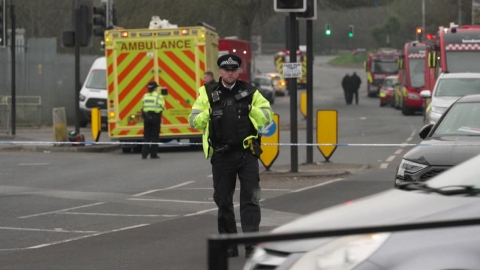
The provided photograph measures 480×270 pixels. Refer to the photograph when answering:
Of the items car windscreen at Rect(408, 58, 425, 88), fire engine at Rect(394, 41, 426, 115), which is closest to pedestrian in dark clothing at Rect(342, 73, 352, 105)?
fire engine at Rect(394, 41, 426, 115)

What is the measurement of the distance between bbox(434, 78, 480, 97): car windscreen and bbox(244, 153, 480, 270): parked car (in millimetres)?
18337

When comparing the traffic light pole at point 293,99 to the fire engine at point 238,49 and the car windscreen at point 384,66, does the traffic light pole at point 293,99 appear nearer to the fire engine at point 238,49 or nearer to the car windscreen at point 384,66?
the fire engine at point 238,49

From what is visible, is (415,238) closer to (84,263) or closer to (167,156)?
(84,263)

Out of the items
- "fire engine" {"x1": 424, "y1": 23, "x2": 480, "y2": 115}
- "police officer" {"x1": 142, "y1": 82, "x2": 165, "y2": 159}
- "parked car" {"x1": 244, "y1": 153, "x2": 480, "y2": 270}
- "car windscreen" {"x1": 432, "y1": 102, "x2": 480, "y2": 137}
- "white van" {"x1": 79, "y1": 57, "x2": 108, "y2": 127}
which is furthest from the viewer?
"white van" {"x1": 79, "y1": 57, "x2": 108, "y2": 127}

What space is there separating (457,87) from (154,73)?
709 centimetres

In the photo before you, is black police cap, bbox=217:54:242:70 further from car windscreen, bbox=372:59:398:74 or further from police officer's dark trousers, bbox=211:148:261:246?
car windscreen, bbox=372:59:398:74

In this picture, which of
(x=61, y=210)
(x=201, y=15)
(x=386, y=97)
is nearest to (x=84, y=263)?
(x=61, y=210)

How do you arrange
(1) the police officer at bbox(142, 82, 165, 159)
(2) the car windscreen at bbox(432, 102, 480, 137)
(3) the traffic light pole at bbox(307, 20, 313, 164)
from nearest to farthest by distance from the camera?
(2) the car windscreen at bbox(432, 102, 480, 137) < (3) the traffic light pole at bbox(307, 20, 313, 164) < (1) the police officer at bbox(142, 82, 165, 159)

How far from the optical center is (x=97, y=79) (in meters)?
33.3

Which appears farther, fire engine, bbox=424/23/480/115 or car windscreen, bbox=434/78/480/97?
fire engine, bbox=424/23/480/115

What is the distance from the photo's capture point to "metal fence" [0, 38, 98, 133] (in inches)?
1286

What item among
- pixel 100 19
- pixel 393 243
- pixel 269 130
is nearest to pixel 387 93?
pixel 100 19

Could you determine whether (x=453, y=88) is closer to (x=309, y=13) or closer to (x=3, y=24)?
(x=309, y=13)

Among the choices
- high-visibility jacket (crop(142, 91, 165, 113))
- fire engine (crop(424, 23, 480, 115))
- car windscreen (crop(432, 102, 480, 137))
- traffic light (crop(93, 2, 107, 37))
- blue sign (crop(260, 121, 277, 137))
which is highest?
traffic light (crop(93, 2, 107, 37))
